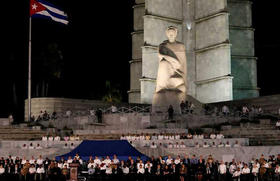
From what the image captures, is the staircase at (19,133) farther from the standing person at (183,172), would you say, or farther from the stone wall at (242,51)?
the stone wall at (242,51)

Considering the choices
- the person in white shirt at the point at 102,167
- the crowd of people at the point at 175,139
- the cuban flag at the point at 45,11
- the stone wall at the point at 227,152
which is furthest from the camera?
the cuban flag at the point at 45,11

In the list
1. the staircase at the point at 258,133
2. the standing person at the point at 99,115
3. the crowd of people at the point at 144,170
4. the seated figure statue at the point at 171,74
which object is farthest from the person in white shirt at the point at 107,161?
the seated figure statue at the point at 171,74

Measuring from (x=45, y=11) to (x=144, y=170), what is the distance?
838 inches

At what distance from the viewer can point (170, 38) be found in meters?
42.4

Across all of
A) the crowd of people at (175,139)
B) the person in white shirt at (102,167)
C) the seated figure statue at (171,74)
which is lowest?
the person in white shirt at (102,167)

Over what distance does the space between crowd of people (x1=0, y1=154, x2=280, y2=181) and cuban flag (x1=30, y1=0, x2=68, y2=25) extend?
732 inches

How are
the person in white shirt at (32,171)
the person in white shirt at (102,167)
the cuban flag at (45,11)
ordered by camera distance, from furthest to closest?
the cuban flag at (45,11) < the person in white shirt at (32,171) < the person in white shirt at (102,167)

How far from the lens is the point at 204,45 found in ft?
175

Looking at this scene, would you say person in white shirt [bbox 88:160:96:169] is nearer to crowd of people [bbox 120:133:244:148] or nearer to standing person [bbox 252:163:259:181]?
crowd of people [bbox 120:133:244:148]

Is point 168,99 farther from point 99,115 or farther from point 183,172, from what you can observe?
point 183,172

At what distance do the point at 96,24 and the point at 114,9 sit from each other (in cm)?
327

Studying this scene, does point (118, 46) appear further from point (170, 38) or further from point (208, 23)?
point (170, 38)

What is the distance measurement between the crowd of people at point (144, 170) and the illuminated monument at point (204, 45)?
92.7 ft

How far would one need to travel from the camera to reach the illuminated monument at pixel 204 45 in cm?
5053
